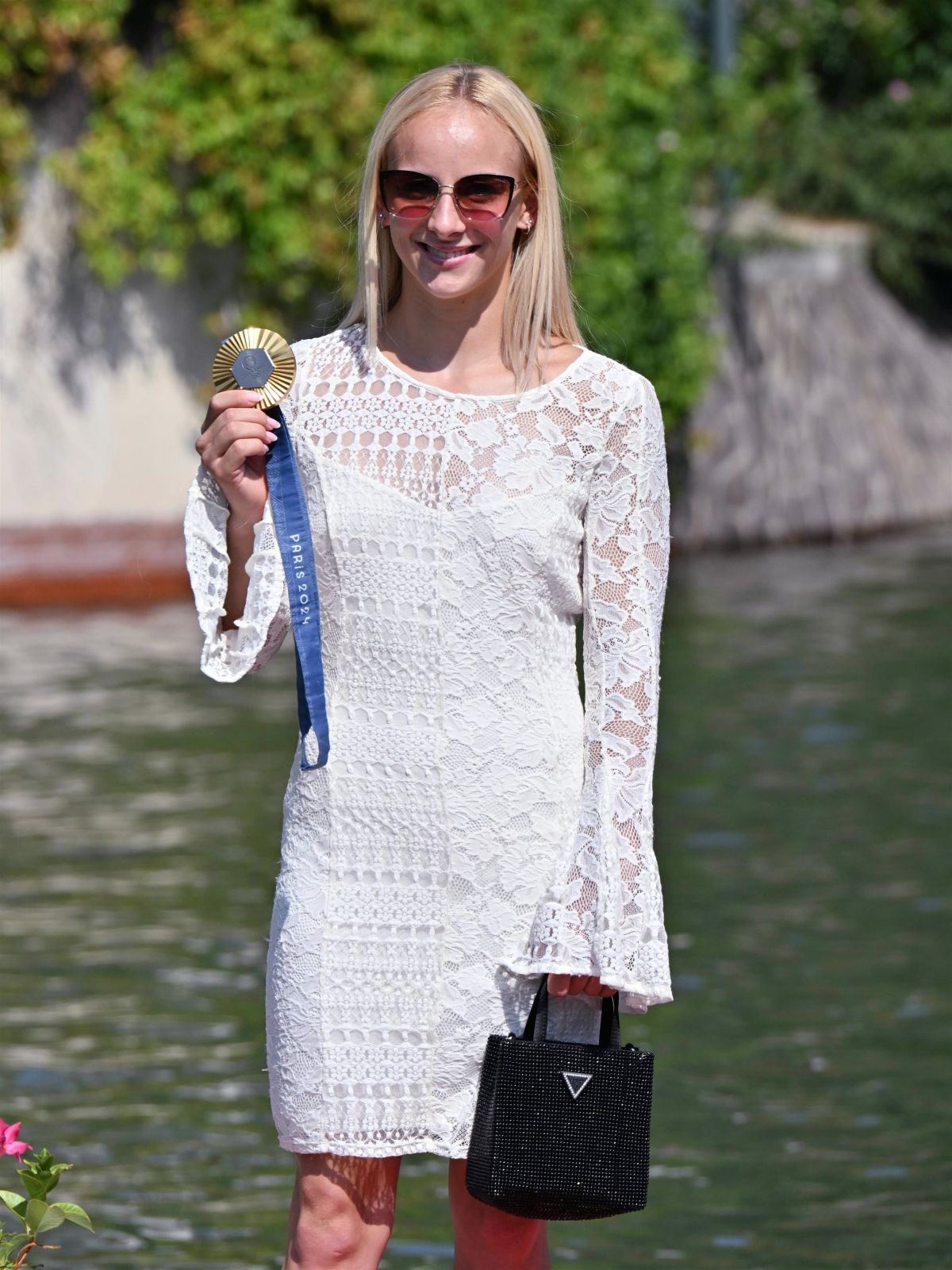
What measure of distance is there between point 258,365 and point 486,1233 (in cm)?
108

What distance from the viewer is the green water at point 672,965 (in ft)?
16.0

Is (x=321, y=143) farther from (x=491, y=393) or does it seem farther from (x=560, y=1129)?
(x=560, y=1129)

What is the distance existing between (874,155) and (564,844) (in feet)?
64.5

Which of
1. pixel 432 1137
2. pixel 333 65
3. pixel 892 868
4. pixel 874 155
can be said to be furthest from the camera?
pixel 874 155

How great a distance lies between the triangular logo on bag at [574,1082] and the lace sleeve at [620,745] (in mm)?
112

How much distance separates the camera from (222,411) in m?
3.09

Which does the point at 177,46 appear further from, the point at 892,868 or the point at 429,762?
the point at 429,762

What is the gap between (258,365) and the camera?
3100mm

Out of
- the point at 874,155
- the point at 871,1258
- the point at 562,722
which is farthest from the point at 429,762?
the point at 874,155

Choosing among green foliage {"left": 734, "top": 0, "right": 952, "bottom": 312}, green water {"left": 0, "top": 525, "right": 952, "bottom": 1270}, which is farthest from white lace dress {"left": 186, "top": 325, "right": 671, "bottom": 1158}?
green foliage {"left": 734, "top": 0, "right": 952, "bottom": 312}

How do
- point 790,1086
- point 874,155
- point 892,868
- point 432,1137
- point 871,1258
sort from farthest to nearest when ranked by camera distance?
point 874,155 < point 892,868 < point 790,1086 < point 871,1258 < point 432,1137

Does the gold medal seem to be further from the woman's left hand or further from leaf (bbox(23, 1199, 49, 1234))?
leaf (bbox(23, 1199, 49, 1234))

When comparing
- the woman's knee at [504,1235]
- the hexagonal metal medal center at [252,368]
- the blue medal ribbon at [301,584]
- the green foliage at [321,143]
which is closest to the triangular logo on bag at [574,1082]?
the woman's knee at [504,1235]

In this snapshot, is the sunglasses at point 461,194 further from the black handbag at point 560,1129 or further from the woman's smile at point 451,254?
the black handbag at point 560,1129
